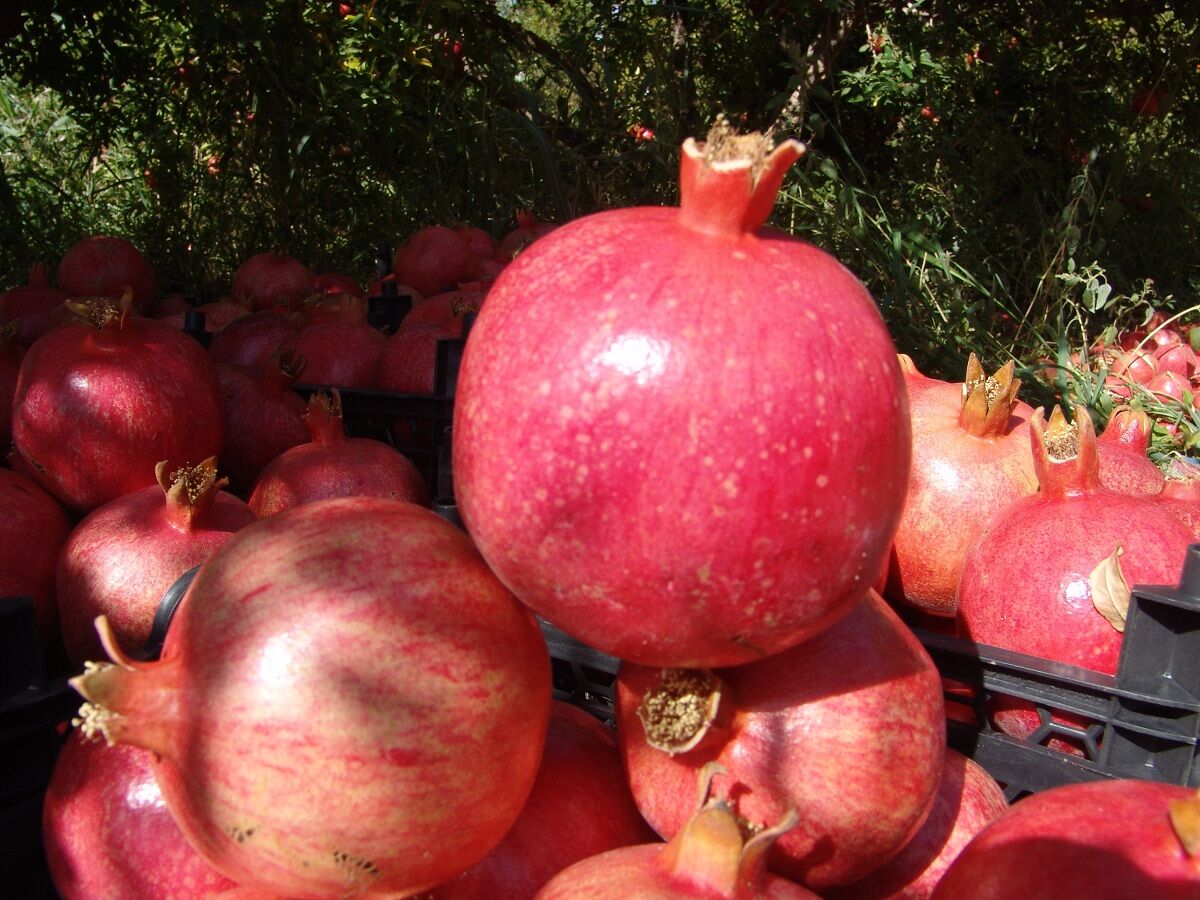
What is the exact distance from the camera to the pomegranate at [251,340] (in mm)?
2564

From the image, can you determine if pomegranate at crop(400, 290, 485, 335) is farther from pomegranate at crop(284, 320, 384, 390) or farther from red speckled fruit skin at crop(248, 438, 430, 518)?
red speckled fruit skin at crop(248, 438, 430, 518)

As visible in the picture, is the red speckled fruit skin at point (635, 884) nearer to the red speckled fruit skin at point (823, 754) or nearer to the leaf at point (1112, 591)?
the red speckled fruit skin at point (823, 754)

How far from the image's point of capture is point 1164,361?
376 cm

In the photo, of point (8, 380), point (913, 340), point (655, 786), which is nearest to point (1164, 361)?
point (913, 340)

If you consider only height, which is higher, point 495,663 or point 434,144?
point 495,663

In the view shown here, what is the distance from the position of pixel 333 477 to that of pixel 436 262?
2.05m

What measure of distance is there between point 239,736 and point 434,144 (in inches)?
167

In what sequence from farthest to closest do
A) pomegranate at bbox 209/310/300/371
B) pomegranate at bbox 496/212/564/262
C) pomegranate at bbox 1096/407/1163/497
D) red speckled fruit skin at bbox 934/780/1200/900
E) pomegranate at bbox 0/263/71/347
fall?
pomegranate at bbox 496/212/564/262
pomegranate at bbox 0/263/71/347
pomegranate at bbox 209/310/300/371
pomegranate at bbox 1096/407/1163/497
red speckled fruit skin at bbox 934/780/1200/900

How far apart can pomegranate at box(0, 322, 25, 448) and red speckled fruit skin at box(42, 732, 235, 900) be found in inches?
48.2

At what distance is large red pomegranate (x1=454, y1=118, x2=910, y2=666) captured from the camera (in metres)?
0.75

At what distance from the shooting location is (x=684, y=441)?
2.44 feet

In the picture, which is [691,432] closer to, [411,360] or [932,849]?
[932,849]

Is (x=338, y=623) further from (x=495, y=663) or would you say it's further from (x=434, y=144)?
(x=434, y=144)

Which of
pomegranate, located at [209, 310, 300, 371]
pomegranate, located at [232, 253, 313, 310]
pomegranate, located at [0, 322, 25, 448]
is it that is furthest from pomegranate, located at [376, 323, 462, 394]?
pomegranate, located at [232, 253, 313, 310]
